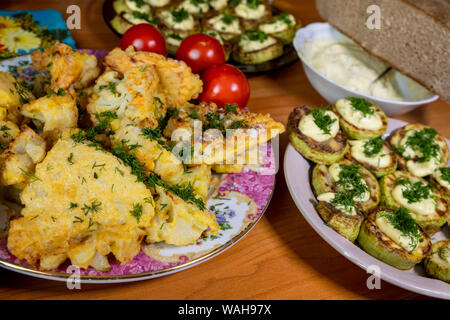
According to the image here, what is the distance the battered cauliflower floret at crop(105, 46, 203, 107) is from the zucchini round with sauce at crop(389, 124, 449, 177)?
3.03ft

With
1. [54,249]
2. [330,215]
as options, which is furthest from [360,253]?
[54,249]

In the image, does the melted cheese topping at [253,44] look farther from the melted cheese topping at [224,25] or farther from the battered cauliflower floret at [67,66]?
the battered cauliflower floret at [67,66]

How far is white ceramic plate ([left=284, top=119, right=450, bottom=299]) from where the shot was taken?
1.12 meters

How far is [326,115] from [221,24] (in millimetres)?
1056

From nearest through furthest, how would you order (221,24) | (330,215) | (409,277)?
(409,277)
(330,215)
(221,24)

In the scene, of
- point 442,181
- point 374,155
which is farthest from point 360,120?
point 442,181

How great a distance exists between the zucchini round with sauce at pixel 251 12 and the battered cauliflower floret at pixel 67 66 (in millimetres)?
1237

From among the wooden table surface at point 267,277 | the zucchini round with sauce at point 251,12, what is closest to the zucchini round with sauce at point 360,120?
the wooden table surface at point 267,277

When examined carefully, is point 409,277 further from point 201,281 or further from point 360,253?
point 201,281

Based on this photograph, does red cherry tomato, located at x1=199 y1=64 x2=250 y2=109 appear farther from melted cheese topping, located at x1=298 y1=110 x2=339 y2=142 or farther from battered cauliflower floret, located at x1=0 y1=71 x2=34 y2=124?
battered cauliflower floret, located at x1=0 y1=71 x2=34 y2=124

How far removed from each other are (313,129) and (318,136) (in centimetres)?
3

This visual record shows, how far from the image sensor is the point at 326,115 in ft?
5.12

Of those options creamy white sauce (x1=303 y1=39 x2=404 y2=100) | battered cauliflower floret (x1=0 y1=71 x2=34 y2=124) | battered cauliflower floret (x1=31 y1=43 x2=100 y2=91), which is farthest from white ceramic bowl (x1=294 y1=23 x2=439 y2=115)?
battered cauliflower floret (x1=0 y1=71 x2=34 y2=124)

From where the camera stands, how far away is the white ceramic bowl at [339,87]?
1.76 m
